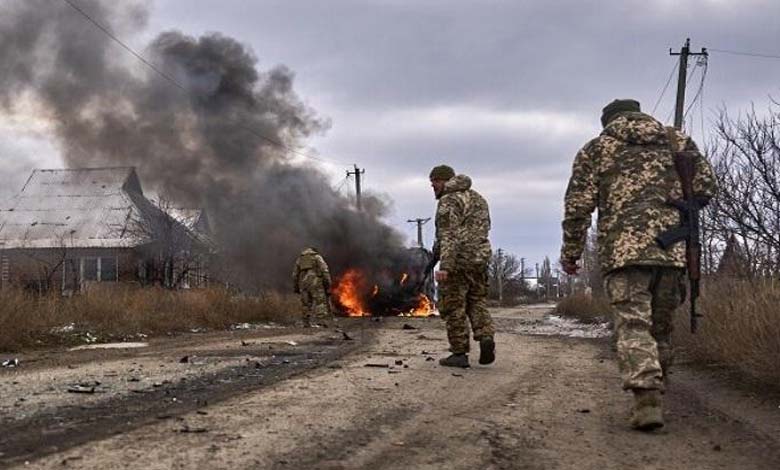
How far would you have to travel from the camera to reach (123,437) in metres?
3.75

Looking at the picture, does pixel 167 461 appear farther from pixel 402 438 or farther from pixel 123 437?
pixel 402 438

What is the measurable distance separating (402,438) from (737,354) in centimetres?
373

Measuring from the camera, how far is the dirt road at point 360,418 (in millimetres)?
3504

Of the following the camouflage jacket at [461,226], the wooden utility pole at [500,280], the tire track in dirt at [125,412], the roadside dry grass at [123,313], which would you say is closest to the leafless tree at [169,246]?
the roadside dry grass at [123,313]

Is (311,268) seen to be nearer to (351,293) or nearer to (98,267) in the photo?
(351,293)

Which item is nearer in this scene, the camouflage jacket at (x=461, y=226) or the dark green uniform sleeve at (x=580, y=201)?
the dark green uniform sleeve at (x=580, y=201)

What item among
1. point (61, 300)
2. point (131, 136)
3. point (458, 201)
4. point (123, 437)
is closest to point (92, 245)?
point (131, 136)

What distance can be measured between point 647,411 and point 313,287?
1283cm

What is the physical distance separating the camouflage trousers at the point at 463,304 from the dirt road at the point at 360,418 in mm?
385

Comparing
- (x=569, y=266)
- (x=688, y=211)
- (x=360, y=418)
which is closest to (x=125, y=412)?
(x=360, y=418)

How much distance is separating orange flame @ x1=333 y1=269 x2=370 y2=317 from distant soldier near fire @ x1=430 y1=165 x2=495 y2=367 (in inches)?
651

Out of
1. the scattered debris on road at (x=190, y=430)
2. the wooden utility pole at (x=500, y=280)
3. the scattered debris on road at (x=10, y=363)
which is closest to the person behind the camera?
the scattered debris on road at (x=190, y=430)

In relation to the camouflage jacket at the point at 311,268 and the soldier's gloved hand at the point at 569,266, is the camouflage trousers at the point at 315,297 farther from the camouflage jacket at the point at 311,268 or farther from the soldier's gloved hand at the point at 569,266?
the soldier's gloved hand at the point at 569,266

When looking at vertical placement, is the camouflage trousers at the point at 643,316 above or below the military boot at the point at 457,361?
above
